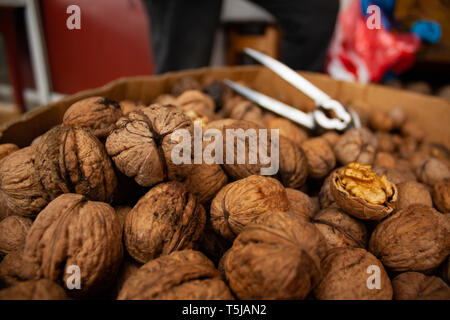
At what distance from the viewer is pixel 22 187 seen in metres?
1.40

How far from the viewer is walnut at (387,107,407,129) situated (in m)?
2.69

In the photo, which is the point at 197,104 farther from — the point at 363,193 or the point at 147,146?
the point at 363,193

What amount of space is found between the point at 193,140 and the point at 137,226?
1.34 feet

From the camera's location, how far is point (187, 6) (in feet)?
10.8

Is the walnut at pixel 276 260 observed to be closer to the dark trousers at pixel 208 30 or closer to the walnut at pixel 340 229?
the walnut at pixel 340 229

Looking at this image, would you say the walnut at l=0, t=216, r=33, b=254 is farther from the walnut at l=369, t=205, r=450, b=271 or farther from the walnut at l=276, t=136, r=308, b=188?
the walnut at l=369, t=205, r=450, b=271

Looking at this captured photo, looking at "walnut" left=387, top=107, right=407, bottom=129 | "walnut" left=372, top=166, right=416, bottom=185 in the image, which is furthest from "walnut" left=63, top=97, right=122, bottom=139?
"walnut" left=387, top=107, right=407, bottom=129

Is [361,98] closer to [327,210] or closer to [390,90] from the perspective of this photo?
[390,90]

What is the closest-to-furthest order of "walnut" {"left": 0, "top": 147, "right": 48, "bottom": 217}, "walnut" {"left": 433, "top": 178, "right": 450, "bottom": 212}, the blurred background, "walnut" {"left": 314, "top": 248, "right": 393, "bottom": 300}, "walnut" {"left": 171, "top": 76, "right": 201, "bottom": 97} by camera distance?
1. "walnut" {"left": 314, "top": 248, "right": 393, "bottom": 300}
2. "walnut" {"left": 0, "top": 147, "right": 48, "bottom": 217}
3. "walnut" {"left": 433, "top": 178, "right": 450, "bottom": 212}
4. "walnut" {"left": 171, "top": 76, "right": 201, "bottom": 97}
5. the blurred background

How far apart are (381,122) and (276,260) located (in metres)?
2.05

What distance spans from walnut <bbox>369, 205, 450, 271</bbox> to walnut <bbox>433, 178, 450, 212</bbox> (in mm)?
278

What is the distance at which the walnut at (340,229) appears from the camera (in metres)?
1.41

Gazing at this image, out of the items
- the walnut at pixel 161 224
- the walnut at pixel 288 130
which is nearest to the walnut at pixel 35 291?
the walnut at pixel 161 224

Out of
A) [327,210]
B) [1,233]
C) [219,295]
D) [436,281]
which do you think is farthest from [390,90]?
[1,233]
